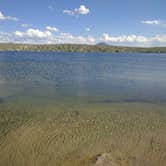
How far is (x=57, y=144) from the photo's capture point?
1778 cm

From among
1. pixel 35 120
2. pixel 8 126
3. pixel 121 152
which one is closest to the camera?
pixel 121 152

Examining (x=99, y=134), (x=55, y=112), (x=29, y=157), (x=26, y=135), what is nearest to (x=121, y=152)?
(x=99, y=134)

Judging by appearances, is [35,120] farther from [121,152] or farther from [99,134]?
[121,152]

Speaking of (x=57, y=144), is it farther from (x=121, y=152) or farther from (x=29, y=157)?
(x=121, y=152)

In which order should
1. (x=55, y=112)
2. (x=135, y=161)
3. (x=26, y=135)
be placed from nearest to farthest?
1. (x=135, y=161)
2. (x=26, y=135)
3. (x=55, y=112)

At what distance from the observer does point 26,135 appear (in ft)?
63.0

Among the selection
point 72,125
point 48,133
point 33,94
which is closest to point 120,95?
point 33,94

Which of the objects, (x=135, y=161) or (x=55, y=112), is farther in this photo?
(x=55, y=112)

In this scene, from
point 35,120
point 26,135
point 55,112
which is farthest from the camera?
point 55,112

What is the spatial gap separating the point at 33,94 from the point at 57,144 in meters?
18.4

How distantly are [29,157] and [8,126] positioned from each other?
5682mm

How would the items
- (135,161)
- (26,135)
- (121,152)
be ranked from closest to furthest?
(135,161), (121,152), (26,135)

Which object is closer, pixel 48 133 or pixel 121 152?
pixel 121 152

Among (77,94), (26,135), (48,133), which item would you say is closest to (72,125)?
(48,133)
